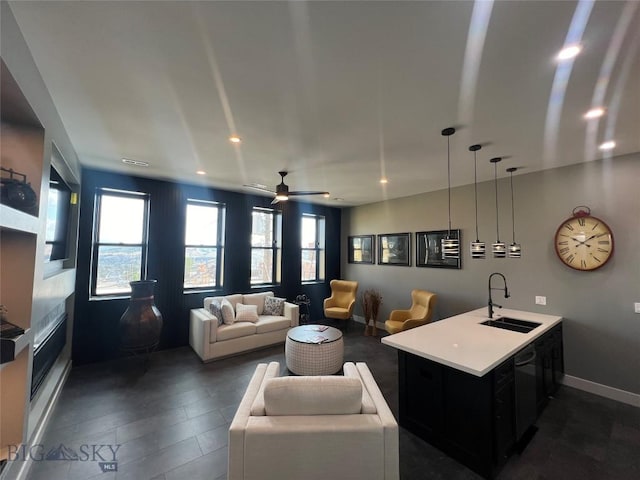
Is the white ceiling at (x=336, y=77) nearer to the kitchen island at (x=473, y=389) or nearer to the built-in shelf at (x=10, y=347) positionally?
the built-in shelf at (x=10, y=347)

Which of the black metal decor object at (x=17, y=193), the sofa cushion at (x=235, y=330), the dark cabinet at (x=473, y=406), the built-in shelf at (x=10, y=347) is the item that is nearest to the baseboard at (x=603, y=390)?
the dark cabinet at (x=473, y=406)

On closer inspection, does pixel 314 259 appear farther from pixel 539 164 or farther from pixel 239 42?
pixel 239 42

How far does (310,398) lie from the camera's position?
162cm

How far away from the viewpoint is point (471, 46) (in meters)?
1.52

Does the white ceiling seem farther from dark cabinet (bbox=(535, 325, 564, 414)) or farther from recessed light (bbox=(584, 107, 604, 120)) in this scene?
dark cabinet (bbox=(535, 325, 564, 414))

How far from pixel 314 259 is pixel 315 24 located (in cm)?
555

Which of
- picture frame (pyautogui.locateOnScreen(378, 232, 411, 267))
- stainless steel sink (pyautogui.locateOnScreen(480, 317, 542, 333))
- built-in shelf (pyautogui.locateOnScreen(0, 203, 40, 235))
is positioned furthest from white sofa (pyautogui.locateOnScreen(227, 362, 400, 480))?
picture frame (pyautogui.locateOnScreen(378, 232, 411, 267))

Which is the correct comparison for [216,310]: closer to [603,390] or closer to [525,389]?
[525,389]

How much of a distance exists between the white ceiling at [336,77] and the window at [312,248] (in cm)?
339

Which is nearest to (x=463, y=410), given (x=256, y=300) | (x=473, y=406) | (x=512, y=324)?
(x=473, y=406)

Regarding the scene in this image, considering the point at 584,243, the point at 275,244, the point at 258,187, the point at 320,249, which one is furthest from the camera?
the point at 320,249

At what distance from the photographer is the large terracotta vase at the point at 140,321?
11.7ft

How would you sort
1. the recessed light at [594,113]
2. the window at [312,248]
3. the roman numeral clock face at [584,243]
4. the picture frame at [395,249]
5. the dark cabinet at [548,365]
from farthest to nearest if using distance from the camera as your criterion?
the window at [312,248] → the picture frame at [395,249] → the roman numeral clock face at [584,243] → the dark cabinet at [548,365] → the recessed light at [594,113]

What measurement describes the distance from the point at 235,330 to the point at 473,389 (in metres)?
3.30
